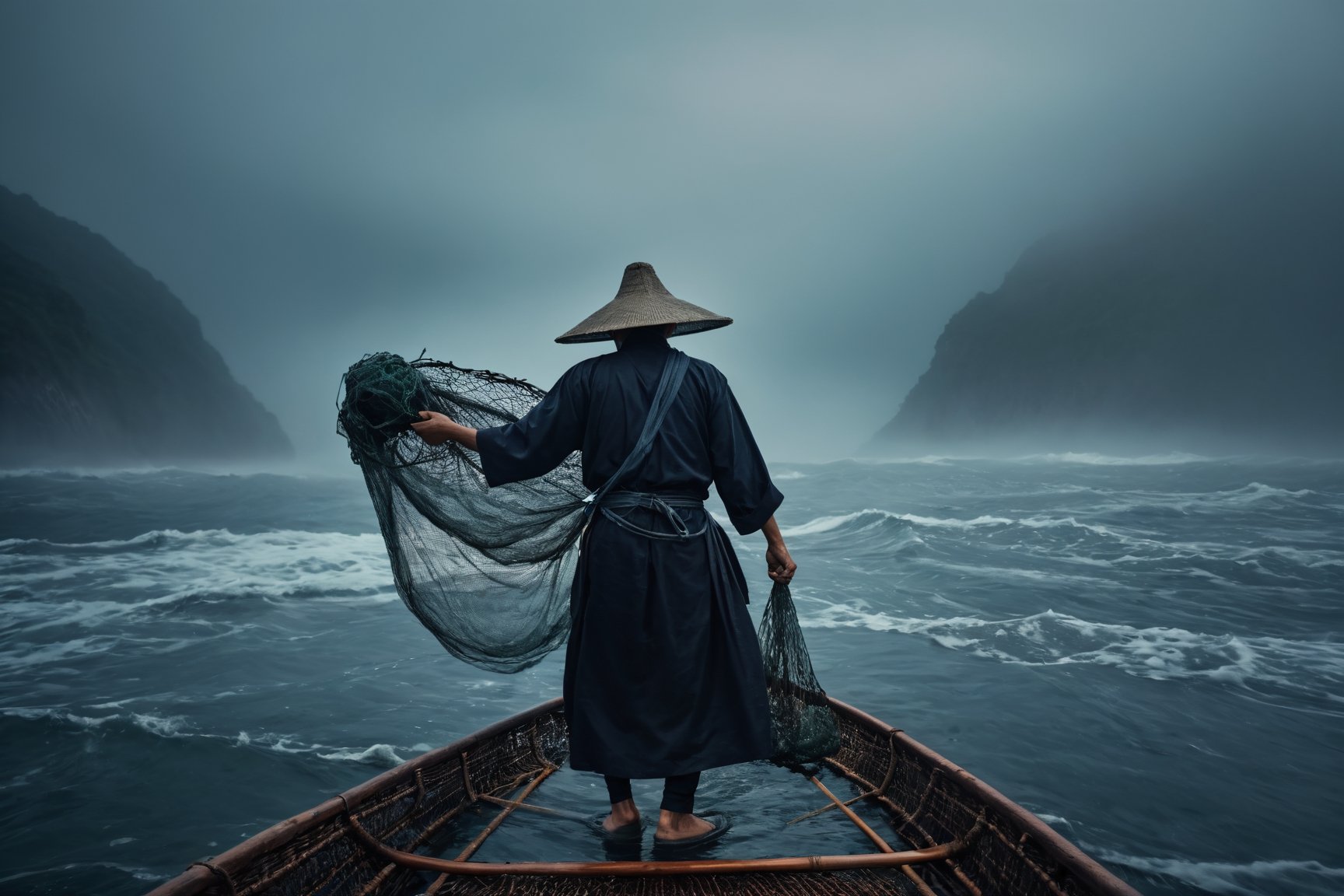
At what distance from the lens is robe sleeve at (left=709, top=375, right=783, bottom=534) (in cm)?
256

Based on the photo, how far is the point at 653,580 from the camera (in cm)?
243

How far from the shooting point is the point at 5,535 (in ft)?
62.4

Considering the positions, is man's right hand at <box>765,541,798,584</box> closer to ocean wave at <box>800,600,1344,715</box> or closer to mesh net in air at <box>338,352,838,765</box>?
mesh net in air at <box>338,352,838,765</box>

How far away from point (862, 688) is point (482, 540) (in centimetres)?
509

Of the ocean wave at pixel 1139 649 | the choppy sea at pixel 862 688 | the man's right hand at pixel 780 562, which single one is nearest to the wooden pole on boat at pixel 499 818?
the choppy sea at pixel 862 688

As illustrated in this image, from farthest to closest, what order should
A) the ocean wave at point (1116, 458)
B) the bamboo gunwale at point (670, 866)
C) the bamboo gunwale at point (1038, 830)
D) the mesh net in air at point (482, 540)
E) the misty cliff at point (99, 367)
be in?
the ocean wave at point (1116, 458)
the misty cliff at point (99, 367)
the mesh net in air at point (482, 540)
the bamboo gunwale at point (670, 866)
the bamboo gunwale at point (1038, 830)

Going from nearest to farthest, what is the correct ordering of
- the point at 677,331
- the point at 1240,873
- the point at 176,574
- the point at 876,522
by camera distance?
1. the point at 677,331
2. the point at 1240,873
3. the point at 176,574
4. the point at 876,522

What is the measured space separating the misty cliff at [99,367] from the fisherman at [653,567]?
1883 inches

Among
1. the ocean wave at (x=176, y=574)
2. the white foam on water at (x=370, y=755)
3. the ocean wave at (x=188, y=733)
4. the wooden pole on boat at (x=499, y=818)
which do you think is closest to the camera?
the wooden pole on boat at (x=499, y=818)

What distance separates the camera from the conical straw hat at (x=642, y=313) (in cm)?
255

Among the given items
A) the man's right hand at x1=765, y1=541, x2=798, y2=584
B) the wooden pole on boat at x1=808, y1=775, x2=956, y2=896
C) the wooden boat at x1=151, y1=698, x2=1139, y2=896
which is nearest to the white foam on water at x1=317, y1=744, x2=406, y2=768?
the wooden boat at x1=151, y1=698, x2=1139, y2=896

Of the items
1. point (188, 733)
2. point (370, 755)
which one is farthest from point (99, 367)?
point (370, 755)

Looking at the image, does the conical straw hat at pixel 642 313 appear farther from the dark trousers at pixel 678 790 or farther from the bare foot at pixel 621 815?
the bare foot at pixel 621 815

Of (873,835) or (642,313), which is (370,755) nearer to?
(873,835)
